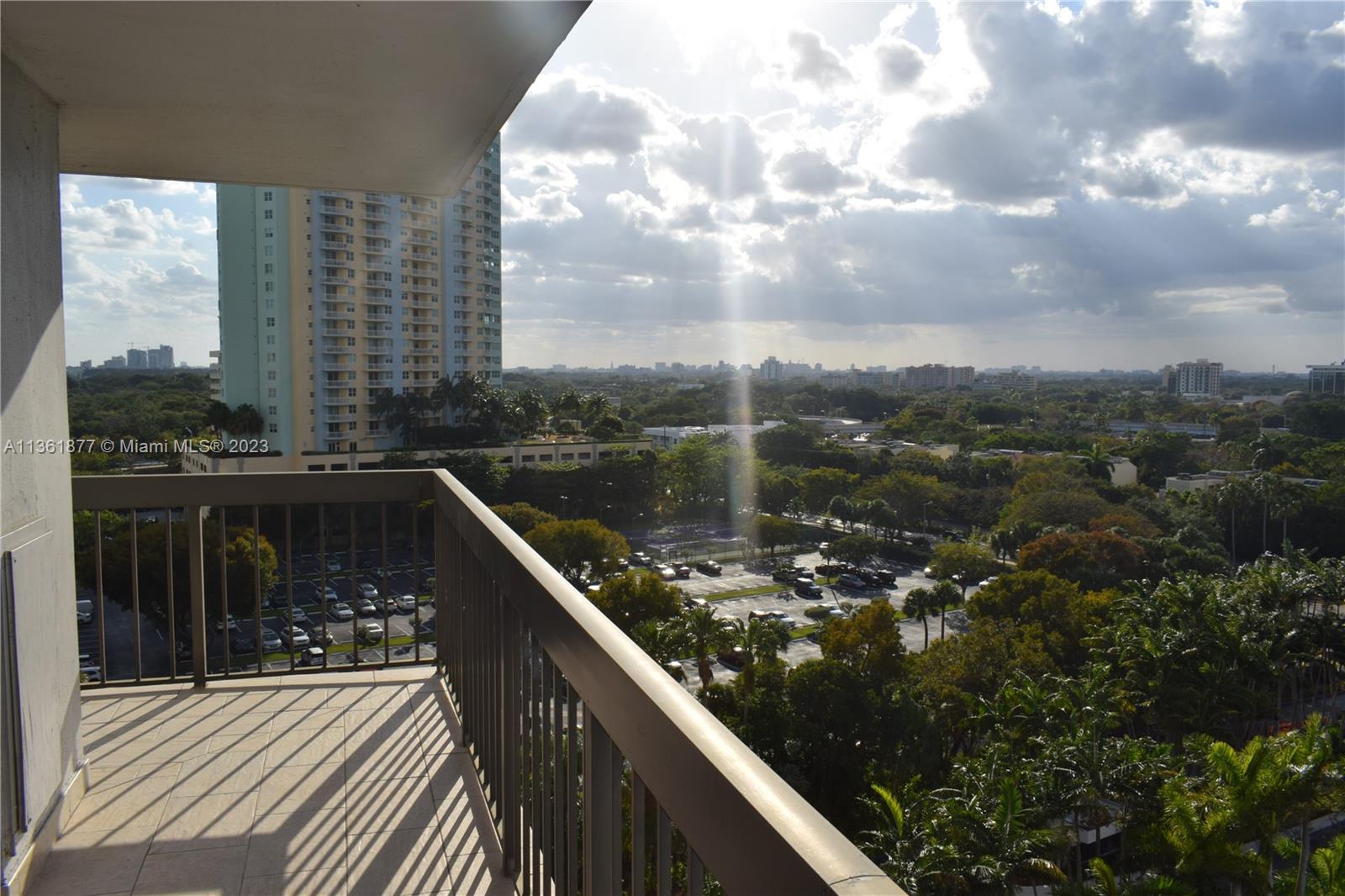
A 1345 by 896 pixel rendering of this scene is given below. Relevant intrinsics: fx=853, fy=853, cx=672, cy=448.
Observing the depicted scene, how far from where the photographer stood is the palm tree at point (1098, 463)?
137 feet

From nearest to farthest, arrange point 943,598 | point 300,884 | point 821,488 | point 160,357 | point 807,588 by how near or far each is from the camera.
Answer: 1. point 300,884
2. point 943,598
3. point 160,357
4. point 807,588
5. point 821,488

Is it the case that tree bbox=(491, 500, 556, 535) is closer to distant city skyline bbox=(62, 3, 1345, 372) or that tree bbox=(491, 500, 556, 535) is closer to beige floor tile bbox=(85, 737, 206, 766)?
distant city skyline bbox=(62, 3, 1345, 372)

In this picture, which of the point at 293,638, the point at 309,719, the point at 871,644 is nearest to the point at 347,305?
the point at 871,644

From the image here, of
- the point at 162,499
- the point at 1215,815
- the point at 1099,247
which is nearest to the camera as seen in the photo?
the point at 162,499

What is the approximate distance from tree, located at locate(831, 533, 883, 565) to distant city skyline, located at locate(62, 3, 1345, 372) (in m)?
16.4

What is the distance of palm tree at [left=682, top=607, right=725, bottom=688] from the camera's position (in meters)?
20.4

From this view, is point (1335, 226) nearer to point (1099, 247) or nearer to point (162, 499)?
point (1099, 247)

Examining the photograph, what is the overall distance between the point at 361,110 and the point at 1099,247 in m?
74.1

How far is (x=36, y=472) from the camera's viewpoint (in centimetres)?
184

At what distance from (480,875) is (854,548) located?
114ft

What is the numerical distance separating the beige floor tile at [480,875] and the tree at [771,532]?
3504 cm

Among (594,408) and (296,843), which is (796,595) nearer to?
(594,408)

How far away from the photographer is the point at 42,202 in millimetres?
1964

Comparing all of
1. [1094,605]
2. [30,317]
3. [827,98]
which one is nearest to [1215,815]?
[1094,605]
